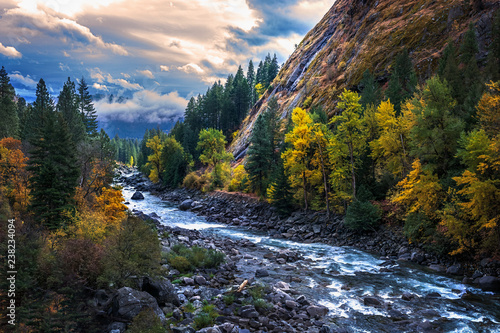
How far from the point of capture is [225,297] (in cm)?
1362

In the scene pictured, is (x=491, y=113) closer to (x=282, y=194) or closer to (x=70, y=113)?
(x=282, y=194)

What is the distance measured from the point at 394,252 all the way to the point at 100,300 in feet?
76.0

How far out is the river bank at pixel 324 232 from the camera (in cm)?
1866

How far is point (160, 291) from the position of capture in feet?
41.6

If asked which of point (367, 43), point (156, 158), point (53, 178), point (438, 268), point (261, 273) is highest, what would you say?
point (367, 43)

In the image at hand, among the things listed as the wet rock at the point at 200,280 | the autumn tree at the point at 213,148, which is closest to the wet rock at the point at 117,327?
the wet rock at the point at 200,280

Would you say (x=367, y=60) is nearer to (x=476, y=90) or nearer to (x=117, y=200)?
(x=476, y=90)

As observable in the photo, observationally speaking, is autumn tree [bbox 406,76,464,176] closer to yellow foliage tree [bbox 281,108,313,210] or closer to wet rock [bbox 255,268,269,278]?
yellow foliage tree [bbox 281,108,313,210]

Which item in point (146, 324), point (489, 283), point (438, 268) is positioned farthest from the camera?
point (438, 268)

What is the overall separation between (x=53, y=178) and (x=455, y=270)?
3017 cm

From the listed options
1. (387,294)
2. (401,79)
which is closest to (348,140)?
(387,294)

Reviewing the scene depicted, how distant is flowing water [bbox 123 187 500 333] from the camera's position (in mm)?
12797

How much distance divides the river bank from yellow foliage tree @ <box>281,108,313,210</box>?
466 cm

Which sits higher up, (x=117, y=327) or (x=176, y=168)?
(x=176, y=168)
